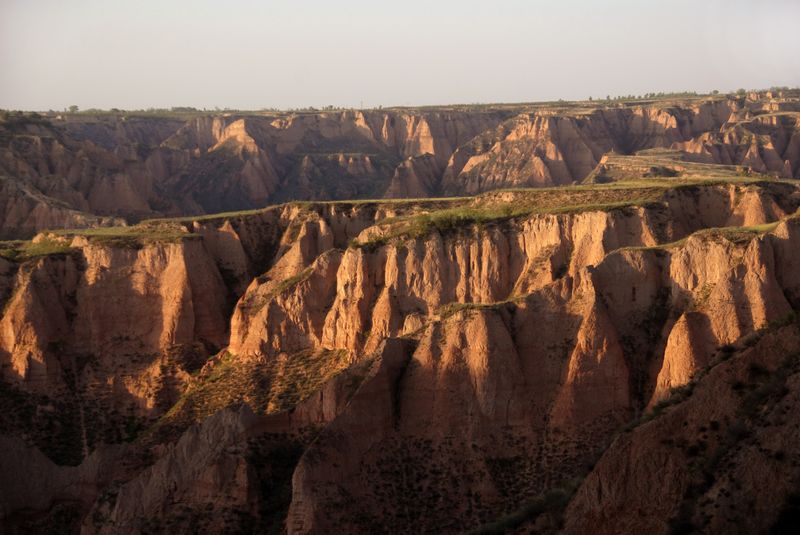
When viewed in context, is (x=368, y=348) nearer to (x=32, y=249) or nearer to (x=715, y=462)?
(x=32, y=249)

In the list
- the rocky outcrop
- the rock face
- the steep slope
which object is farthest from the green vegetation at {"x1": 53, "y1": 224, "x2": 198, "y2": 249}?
the rocky outcrop

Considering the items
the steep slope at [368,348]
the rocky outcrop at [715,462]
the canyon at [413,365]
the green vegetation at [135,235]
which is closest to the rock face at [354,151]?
the canyon at [413,365]

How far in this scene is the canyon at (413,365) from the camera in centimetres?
2330

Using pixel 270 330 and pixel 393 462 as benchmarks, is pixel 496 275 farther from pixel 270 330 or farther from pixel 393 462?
pixel 393 462

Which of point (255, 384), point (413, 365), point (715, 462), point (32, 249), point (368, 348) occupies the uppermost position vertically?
point (32, 249)

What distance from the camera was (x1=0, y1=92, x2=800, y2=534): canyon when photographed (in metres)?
23.3

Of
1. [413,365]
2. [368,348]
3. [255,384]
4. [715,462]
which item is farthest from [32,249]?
[715,462]

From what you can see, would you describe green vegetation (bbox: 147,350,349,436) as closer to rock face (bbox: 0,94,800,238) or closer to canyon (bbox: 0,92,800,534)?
canyon (bbox: 0,92,800,534)

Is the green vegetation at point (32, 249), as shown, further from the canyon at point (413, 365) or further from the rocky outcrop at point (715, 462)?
the rocky outcrop at point (715, 462)

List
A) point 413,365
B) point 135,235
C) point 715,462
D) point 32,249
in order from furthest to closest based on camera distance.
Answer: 1. point 135,235
2. point 32,249
3. point 413,365
4. point 715,462

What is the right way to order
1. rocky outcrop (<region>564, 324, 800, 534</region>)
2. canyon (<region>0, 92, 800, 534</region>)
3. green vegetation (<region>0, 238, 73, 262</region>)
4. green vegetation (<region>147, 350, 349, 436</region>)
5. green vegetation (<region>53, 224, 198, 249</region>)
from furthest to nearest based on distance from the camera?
green vegetation (<region>53, 224, 198, 249</region>) < green vegetation (<region>0, 238, 73, 262</region>) < green vegetation (<region>147, 350, 349, 436</region>) < canyon (<region>0, 92, 800, 534</region>) < rocky outcrop (<region>564, 324, 800, 534</region>)

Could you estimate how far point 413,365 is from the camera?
39438mm

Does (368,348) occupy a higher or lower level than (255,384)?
higher

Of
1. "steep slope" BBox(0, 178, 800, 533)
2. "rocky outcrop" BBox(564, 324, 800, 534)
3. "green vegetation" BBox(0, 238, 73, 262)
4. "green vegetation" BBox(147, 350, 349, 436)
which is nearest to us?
"rocky outcrop" BBox(564, 324, 800, 534)
